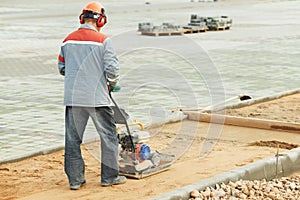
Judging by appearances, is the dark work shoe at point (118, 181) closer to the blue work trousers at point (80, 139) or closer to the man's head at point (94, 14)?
the blue work trousers at point (80, 139)

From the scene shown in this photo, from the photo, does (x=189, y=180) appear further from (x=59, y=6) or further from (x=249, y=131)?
(x=59, y=6)

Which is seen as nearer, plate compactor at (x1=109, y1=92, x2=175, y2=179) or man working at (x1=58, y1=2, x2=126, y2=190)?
man working at (x1=58, y1=2, x2=126, y2=190)

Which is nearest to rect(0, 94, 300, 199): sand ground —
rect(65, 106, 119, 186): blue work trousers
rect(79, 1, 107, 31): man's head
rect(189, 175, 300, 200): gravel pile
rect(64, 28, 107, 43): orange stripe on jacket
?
rect(65, 106, 119, 186): blue work trousers

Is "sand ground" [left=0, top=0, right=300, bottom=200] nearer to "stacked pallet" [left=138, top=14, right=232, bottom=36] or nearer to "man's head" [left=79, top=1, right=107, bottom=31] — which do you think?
"stacked pallet" [left=138, top=14, right=232, bottom=36]

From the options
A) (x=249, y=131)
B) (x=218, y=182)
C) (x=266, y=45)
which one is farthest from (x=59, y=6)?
(x=218, y=182)

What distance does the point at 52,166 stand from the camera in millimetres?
8320

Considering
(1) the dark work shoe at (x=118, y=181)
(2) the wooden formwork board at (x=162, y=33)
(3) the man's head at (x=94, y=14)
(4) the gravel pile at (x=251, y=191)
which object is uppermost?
(3) the man's head at (x=94, y=14)

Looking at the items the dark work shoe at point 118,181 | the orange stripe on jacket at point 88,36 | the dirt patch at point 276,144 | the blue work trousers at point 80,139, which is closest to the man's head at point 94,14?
the orange stripe on jacket at point 88,36

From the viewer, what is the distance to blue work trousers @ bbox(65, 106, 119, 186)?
7.29m

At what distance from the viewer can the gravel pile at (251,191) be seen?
6.85 metres

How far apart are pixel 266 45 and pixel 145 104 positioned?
414 inches

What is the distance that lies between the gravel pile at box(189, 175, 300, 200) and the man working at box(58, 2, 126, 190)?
1.06 metres

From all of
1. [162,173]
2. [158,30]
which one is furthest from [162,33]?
[162,173]

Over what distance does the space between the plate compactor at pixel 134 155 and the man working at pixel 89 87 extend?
27cm
